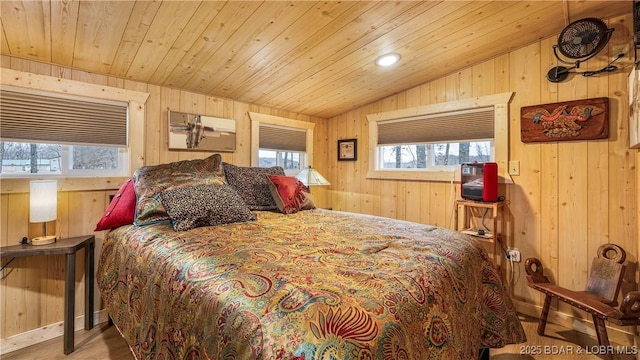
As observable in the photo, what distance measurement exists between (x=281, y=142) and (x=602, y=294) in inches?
122

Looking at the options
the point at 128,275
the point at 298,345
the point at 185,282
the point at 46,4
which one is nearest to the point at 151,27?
the point at 46,4

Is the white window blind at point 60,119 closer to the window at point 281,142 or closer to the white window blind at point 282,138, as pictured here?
the window at point 281,142

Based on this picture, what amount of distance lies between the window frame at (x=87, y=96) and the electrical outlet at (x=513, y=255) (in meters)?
3.26

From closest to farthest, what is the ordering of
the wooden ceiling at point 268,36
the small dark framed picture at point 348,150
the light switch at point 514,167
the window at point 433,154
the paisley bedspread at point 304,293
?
1. the paisley bedspread at point 304,293
2. the wooden ceiling at point 268,36
3. the light switch at point 514,167
4. the window at point 433,154
5. the small dark framed picture at point 348,150

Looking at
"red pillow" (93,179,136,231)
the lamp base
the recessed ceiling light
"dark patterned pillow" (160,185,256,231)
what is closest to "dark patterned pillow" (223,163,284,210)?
"dark patterned pillow" (160,185,256,231)

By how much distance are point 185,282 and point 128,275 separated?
0.68 metres

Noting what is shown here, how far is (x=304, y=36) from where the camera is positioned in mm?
1951

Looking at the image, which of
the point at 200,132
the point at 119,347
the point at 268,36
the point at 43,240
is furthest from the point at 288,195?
the point at 43,240

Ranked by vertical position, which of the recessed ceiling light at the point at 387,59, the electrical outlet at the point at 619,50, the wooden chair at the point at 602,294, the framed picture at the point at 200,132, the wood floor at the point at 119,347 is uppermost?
the recessed ceiling light at the point at 387,59

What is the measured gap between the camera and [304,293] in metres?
0.80

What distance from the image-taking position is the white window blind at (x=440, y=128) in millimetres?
2629

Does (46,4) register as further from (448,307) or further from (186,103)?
(448,307)

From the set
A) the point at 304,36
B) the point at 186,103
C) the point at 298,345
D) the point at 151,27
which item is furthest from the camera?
the point at 186,103

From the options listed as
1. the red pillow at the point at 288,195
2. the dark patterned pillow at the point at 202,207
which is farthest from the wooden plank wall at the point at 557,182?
the dark patterned pillow at the point at 202,207
